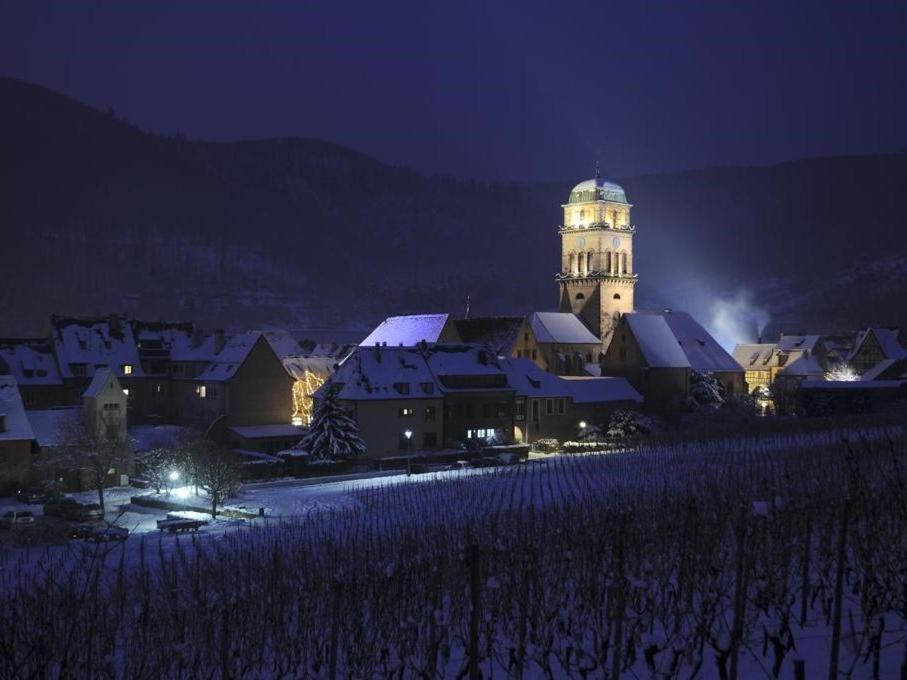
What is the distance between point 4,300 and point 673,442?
426ft

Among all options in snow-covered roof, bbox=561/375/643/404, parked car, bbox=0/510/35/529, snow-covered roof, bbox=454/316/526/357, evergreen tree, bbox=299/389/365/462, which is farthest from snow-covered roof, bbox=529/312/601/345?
parked car, bbox=0/510/35/529

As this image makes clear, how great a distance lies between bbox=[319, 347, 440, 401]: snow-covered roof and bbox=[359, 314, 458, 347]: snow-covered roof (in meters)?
17.5

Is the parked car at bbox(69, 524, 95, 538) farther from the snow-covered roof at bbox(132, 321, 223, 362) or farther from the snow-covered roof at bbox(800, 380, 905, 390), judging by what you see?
the snow-covered roof at bbox(800, 380, 905, 390)

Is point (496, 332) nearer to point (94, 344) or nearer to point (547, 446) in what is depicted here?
point (547, 446)

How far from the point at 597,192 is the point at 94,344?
5059 centimetres

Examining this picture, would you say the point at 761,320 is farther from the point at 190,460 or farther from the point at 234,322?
the point at 190,460

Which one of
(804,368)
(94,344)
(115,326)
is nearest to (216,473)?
(94,344)

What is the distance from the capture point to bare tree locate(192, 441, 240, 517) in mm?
43000

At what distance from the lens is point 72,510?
42406 millimetres

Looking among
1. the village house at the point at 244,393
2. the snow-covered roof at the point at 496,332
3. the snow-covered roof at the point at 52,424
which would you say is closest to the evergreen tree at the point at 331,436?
the village house at the point at 244,393

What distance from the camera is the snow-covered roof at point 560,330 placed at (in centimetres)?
8794

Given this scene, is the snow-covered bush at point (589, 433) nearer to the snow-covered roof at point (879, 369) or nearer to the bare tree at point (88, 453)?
the bare tree at point (88, 453)

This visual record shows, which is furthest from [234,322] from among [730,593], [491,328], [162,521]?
[730,593]

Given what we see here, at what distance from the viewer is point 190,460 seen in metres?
50.4
